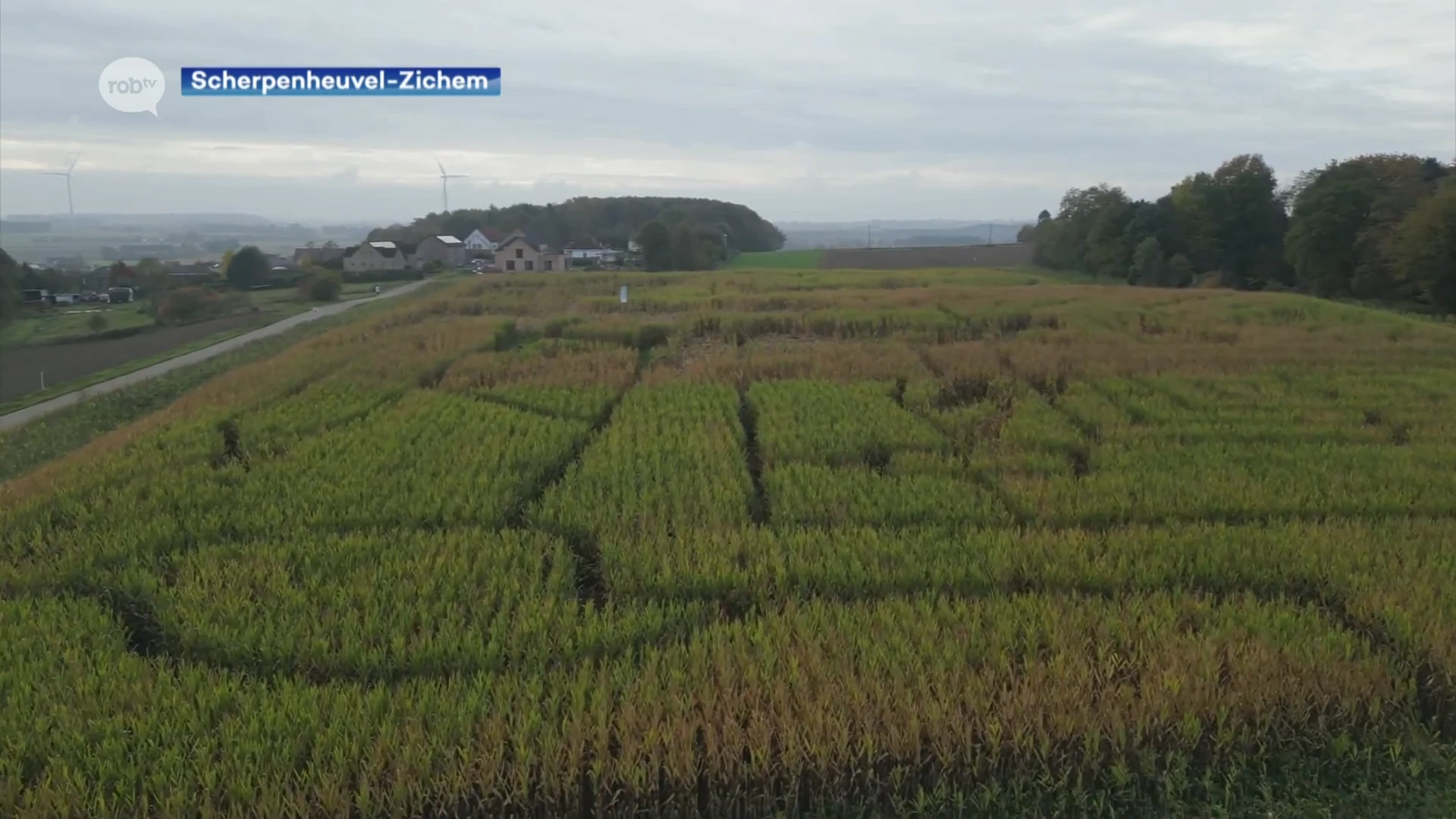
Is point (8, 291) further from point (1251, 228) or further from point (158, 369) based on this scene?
point (1251, 228)

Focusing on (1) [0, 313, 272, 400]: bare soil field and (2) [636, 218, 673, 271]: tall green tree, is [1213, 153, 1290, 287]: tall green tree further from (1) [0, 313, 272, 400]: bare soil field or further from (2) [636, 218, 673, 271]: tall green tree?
(1) [0, 313, 272, 400]: bare soil field

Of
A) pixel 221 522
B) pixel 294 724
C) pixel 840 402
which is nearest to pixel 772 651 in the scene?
pixel 294 724

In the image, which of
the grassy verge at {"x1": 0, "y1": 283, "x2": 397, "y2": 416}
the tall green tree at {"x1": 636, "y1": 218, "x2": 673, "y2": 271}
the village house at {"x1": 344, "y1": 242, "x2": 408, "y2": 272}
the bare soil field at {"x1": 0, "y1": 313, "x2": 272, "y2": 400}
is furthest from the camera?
the village house at {"x1": 344, "y1": 242, "x2": 408, "y2": 272}

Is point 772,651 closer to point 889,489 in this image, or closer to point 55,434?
point 889,489

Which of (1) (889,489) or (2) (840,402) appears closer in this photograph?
(1) (889,489)

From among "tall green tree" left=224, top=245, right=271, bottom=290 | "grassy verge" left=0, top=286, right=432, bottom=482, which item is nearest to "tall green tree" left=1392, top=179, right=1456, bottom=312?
"grassy verge" left=0, top=286, right=432, bottom=482

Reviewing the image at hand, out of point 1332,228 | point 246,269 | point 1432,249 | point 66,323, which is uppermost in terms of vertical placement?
point 1332,228

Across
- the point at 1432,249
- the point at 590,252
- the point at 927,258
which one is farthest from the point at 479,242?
the point at 1432,249
